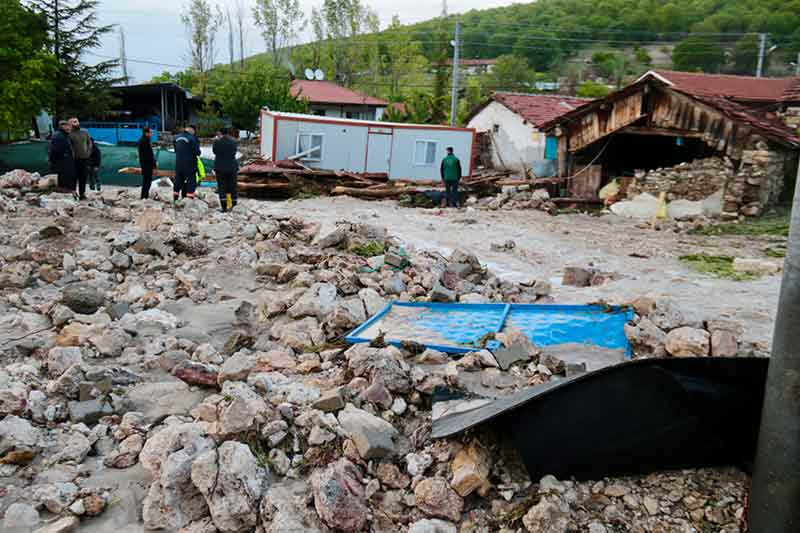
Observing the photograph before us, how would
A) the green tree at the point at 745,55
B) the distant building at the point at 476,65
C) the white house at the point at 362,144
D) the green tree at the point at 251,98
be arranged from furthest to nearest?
the distant building at the point at 476,65
the green tree at the point at 745,55
the green tree at the point at 251,98
the white house at the point at 362,144

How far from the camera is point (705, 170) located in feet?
50.3

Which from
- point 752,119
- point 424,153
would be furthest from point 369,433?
point 424,153

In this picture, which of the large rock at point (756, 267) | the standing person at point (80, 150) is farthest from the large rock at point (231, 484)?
the standing person at point (80, 150)

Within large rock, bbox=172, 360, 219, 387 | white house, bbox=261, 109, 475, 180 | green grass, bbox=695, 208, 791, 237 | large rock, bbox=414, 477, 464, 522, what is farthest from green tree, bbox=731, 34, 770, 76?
large rock, bbox=414, 477, 464, 522

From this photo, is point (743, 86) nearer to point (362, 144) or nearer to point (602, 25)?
point (362, 144)

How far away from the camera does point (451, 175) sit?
1653cm

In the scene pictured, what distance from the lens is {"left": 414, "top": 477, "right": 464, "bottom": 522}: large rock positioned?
3.18m

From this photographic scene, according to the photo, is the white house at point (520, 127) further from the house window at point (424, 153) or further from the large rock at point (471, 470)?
the large rock at point (471, 470)

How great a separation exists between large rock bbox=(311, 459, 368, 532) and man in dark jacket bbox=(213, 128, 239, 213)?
347 inches

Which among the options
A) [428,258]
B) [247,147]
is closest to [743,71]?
[247,147]

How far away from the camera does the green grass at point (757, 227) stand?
13227mm

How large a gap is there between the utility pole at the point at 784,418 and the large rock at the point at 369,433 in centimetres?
184

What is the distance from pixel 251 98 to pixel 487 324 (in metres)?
32.9

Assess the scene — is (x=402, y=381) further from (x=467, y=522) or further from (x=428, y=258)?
(x=428, y=258)
